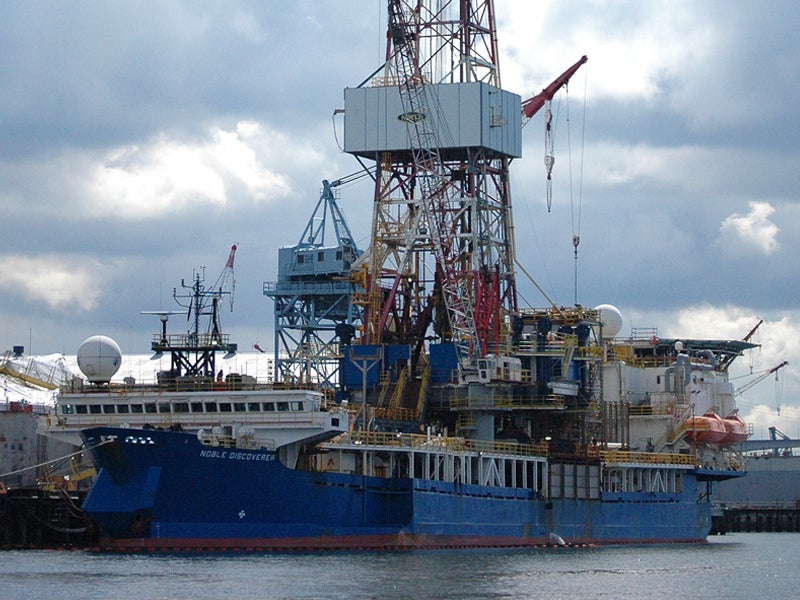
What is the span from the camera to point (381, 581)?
252 feet

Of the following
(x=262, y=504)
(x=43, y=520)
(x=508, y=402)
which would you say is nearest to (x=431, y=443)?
(x=508, y=402)

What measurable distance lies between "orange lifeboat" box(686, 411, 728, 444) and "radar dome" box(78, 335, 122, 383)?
41330 millimetres

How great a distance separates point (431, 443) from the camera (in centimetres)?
9988

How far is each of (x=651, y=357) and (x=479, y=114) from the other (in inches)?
979

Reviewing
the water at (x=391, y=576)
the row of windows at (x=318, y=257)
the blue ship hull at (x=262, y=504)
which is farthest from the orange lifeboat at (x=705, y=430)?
the row of windows at (x=318, y=257)

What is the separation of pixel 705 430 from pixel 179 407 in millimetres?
41677

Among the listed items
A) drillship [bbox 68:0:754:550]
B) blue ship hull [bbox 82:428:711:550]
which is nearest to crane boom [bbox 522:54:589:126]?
drillship [bbox 68:0:754:550]

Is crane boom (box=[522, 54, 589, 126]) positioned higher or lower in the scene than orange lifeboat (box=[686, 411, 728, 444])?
higher

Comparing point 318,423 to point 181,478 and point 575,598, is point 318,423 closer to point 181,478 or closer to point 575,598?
point 181,478

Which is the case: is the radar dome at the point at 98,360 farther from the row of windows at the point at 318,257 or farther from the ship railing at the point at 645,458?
the row of windows at the point at 318,257

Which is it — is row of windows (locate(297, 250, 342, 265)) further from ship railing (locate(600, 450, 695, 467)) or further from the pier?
the pier

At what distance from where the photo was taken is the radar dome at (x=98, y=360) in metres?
97.4

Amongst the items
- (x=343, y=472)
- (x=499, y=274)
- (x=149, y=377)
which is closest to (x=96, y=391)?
(x=343, y=472)

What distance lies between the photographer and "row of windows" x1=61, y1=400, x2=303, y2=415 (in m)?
91.7
